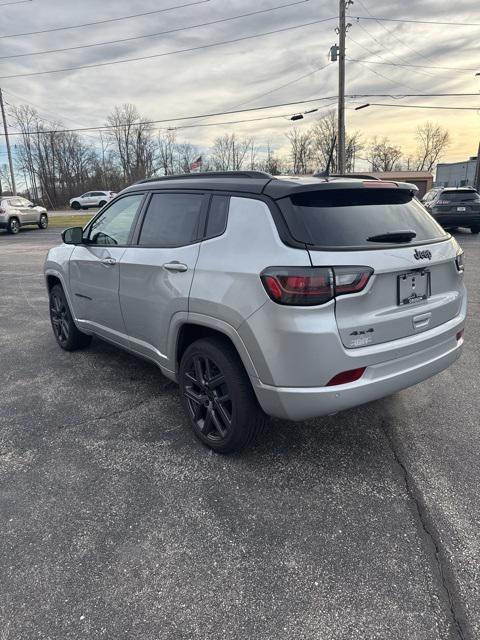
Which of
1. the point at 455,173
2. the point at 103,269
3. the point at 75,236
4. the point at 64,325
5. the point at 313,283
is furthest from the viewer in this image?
the point at 455,173

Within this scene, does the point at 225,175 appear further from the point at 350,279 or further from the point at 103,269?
the point at 103,269

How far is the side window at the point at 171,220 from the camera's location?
3.17 metres

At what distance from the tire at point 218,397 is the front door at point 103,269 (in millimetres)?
1050

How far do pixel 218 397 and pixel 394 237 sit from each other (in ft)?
4.93

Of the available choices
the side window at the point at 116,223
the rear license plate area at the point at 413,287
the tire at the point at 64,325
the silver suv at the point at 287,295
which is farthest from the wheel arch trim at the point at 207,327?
the tire at the point at 64,325

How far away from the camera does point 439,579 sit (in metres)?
2.05

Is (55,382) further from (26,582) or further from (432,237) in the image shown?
(432,237)

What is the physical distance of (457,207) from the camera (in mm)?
15391

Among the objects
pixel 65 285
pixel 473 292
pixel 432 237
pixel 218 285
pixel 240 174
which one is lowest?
pixel 473 292

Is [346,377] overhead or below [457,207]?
below

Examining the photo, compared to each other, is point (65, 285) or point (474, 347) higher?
point (65, 285)

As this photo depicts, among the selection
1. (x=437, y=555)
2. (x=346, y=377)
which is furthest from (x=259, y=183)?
(x=437, y=555)

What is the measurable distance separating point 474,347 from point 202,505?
3.85 m

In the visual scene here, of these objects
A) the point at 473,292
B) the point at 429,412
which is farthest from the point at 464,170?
the point at 429,412
